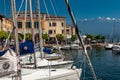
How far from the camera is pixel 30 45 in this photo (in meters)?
21.1

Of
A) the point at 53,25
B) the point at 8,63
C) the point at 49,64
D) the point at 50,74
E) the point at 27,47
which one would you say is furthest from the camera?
the point at 53,25

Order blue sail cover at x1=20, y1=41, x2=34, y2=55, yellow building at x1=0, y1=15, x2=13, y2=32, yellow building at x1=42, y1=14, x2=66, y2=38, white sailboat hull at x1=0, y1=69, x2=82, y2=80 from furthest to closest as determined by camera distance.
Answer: yellow building at x1=42, y1=14, x2=66, y2=38, yellow building at x1=0, y1=15, x2=13, y2=32, blue sail cover at x1=20, y1=41, x2=34, y2=55, white sailboat hull at x1=0, y1=69, x2=82, y2=80

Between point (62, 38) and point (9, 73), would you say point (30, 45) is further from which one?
point (62, 38)

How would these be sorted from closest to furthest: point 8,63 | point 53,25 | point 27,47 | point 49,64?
point 8,63 < point 27,47 < point 49,64 < point 53,25

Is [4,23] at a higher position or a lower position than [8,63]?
higher

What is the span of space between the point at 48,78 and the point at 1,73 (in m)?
4.13

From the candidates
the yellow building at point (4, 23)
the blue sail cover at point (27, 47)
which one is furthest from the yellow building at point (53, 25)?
the blue sail cover at point (27, 47)

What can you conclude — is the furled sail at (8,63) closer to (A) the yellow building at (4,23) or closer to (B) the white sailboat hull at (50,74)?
(B) the white sailboat hull at (50,74)

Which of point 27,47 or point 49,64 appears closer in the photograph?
point 27,47

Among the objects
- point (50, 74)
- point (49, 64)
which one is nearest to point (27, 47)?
point (50, 74)

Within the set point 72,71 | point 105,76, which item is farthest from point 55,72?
point 105,76

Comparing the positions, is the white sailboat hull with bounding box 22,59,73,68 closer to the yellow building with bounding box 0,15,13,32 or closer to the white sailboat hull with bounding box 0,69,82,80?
the white sailboat hull with bounding box 0,69,82,80

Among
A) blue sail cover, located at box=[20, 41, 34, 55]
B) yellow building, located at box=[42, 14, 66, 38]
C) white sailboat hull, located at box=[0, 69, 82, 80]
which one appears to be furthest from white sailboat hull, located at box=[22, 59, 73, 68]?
yellow building, located at box=[42, 14, 66, 38]

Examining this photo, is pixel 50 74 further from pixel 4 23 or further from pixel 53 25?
pixel 53 25
